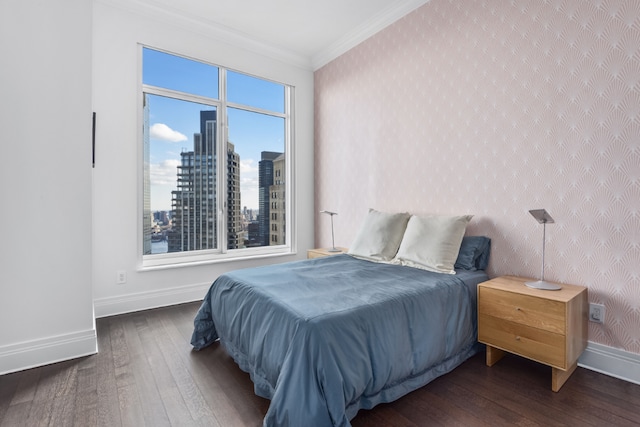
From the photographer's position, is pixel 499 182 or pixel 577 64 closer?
pixel 577 64

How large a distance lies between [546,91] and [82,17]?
3.23 m

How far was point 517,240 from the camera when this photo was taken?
Result: 2.46m

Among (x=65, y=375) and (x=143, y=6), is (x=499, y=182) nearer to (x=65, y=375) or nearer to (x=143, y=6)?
(x=65, y=375)

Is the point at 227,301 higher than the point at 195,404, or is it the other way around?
the point at 227,301

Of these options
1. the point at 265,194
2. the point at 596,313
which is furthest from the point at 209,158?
the point at 596,313

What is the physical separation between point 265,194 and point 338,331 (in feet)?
9.94

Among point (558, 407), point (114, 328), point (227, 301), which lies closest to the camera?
point (558, 407)

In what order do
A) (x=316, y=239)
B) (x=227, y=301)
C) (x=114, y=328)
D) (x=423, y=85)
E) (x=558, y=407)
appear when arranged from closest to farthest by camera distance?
(x=558, y=407) → (x=227, y=301) → (x=114, y=328) → (x=423, y=85) → (x=316, y=239)

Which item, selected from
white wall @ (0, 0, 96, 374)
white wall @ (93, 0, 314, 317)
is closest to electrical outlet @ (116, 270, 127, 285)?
white wall @ (93, 0, 314, 317)

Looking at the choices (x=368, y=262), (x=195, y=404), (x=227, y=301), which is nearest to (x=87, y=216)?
(x=227, y=301)

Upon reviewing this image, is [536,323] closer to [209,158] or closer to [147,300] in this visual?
[147,300]

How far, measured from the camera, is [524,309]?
6.37ft

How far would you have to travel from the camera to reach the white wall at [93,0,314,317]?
3.07 meters

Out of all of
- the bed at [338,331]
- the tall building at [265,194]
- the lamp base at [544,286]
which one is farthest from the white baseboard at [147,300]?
the lamp base at [544,286]
